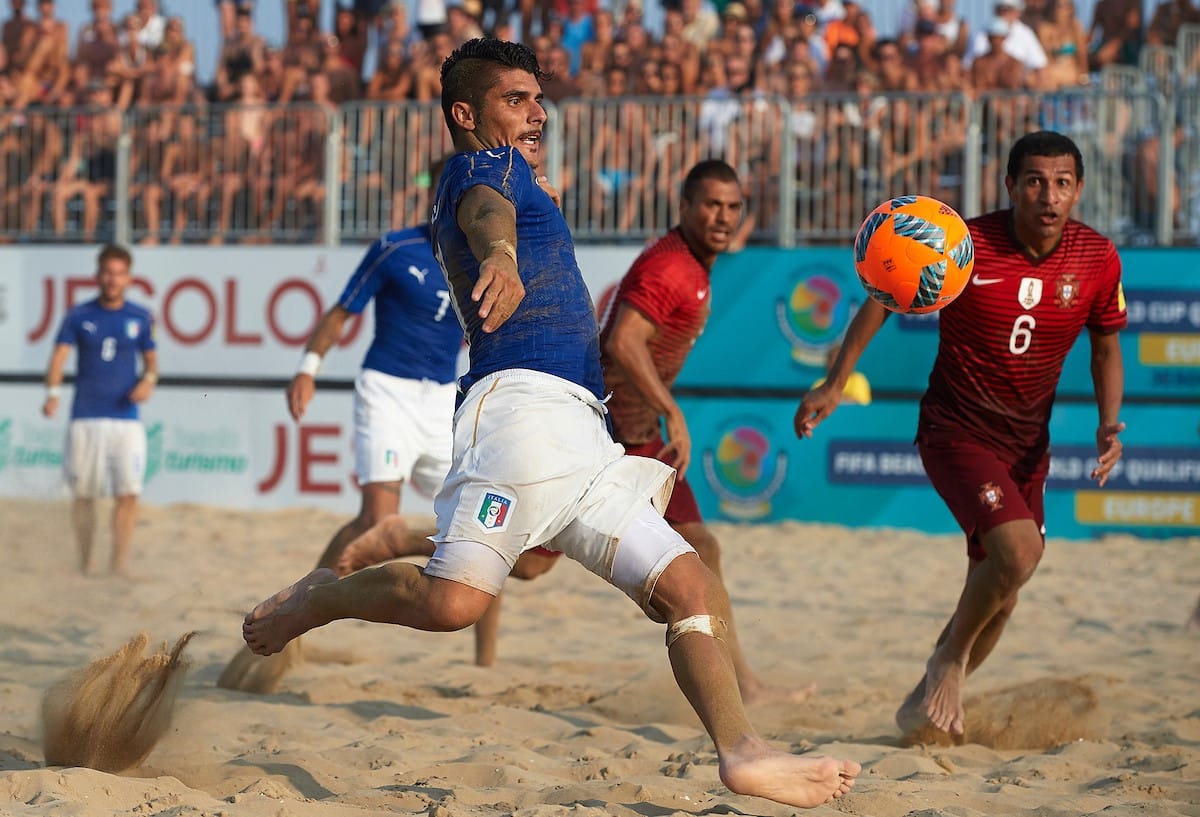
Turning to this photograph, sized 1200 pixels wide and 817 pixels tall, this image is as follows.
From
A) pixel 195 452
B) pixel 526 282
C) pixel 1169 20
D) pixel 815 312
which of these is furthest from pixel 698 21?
pixel 526 282

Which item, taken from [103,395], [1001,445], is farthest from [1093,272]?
[103,395]

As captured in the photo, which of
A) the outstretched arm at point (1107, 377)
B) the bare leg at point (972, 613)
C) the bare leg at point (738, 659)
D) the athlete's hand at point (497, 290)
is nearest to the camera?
the athlete's hand at point (497, 290)

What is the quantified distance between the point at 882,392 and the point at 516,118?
8156 mm

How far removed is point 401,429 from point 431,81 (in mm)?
7095

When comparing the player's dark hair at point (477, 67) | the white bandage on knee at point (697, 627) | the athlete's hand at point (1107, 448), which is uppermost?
the player's dark hair at point (477, 67)

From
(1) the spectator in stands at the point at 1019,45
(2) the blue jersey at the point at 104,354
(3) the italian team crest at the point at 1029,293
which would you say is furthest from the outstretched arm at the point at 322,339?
(1) the spectator in stands at the point at 1019,45

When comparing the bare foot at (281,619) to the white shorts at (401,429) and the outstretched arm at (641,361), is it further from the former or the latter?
the white shorts at (401,429)

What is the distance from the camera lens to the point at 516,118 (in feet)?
13.0

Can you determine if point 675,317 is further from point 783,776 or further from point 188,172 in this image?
point 188,172

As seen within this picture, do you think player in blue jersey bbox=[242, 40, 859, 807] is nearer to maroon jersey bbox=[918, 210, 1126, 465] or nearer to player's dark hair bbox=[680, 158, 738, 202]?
maroon jersey bbox=[918, 210, 1126, 465]

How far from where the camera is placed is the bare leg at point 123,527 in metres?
9.62

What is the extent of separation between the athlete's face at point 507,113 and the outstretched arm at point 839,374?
1.55 meters

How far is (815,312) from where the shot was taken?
1183cm

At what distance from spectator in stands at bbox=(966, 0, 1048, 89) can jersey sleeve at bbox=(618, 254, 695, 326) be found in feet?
23.8
